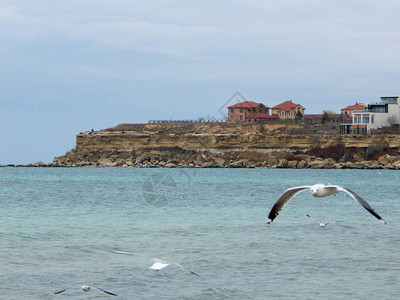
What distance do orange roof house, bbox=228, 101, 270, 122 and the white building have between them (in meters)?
25.2

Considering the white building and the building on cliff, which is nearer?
the white building

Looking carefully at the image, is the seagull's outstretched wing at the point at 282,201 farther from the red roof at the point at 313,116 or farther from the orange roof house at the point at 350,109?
the orange roof house at the point at 350,109

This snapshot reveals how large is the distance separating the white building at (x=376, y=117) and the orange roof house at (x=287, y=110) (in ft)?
94.3

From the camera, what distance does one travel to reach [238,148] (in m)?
121

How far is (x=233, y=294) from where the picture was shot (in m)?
17.7

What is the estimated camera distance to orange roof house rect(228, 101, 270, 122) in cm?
14589

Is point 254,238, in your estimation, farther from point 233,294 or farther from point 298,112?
point 298,112

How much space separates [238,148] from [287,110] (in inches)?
1386

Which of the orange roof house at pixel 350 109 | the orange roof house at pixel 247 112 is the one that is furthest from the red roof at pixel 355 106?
the orange roof house at pixel 247 112

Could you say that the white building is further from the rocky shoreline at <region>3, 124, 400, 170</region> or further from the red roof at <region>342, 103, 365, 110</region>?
the red roof at <region>342, 103, 365, 110</region>

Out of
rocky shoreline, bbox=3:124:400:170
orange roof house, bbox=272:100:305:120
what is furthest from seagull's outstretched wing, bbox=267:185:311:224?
orange roof house, bbox=272:100:305:120

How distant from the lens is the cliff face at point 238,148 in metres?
111

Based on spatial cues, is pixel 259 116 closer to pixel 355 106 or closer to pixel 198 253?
pixel 355 106

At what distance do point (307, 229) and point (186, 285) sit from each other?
11.6m
